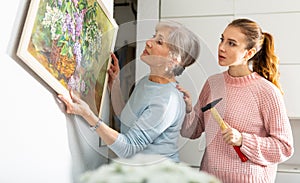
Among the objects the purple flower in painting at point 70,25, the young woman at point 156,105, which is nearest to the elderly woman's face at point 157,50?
the young woman at point 156,105

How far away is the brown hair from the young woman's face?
26 millimetres

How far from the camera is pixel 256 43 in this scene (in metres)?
1.21

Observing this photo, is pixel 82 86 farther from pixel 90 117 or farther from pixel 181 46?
pixel 181 46

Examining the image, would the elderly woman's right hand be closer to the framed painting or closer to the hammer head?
the framed painting

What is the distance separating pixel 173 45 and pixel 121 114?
0.24 m

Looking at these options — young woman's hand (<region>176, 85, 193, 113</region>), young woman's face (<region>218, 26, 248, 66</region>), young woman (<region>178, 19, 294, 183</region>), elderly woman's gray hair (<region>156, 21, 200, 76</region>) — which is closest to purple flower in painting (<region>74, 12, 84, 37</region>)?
elderly woman's gray hair (<region>156, 21, 200, 76</region>)

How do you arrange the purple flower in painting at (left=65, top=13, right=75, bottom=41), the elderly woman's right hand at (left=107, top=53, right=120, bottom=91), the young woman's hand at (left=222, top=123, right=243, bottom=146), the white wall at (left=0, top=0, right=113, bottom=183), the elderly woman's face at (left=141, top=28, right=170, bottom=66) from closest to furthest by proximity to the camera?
the white wall at (left=0, top=0, right=113, bottom=183) < the purple flower in painting at (left=65, top=13, right=75, bottom=41) < the elderly woman's face at (left=141, top=28, right=170, bottom=66) < the elderly woman's right hand at (left=107, top=53, right=120, bottom=91) < the young woman's hand at (left=222, top=123, right=243, bottom=146)

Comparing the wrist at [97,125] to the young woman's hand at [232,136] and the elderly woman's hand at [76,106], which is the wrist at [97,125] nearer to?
the elderly woman's hand at [76,106]

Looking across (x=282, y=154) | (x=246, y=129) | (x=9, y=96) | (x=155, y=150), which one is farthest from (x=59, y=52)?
(x=282, y=154)

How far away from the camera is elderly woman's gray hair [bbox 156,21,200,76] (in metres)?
0.90

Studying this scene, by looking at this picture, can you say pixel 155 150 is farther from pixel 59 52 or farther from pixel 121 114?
pixel 59 52

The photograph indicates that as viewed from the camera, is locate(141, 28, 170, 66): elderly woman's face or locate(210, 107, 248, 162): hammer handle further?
locate(210, 107, 248, 162): hammer handle

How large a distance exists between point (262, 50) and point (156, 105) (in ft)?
1.88

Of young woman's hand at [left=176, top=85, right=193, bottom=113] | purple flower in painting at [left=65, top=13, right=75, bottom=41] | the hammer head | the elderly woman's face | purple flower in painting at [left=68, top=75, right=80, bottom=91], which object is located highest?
purple flower in painting at [left=65, top=13, right=75, bottom=41]
